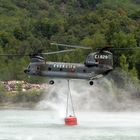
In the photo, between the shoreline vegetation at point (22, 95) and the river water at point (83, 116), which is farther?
the shoreline vegetation at point (22, 95)

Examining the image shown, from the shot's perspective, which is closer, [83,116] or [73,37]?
[83,116]

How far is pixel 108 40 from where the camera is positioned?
11200 cm

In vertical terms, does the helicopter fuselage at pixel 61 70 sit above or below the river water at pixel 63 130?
above

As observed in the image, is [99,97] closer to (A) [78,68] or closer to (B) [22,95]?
(B) [22,95]

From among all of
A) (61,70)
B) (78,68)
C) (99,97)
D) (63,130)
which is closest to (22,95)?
(99,97)

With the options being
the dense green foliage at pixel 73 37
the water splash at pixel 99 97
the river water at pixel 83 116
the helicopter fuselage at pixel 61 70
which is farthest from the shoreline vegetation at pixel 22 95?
the helicopter fuselage at pixel 61 70

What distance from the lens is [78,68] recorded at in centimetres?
4900

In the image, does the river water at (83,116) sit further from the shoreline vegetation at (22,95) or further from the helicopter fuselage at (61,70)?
the helicopter fuselage at (61,70)

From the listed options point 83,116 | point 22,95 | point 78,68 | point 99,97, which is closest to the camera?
point 78,68

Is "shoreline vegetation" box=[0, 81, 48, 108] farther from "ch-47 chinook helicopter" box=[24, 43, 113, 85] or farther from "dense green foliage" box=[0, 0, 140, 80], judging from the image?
"ch-47 chinook helicopter" box=[24, 43, 113, 85]

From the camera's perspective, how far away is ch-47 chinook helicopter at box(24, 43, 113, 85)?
47312 millimetres

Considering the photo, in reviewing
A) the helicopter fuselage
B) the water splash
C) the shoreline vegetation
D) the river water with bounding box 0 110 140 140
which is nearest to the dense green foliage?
the water splash

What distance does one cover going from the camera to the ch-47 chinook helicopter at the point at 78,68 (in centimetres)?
4731

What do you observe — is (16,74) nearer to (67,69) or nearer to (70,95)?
(70,95)
